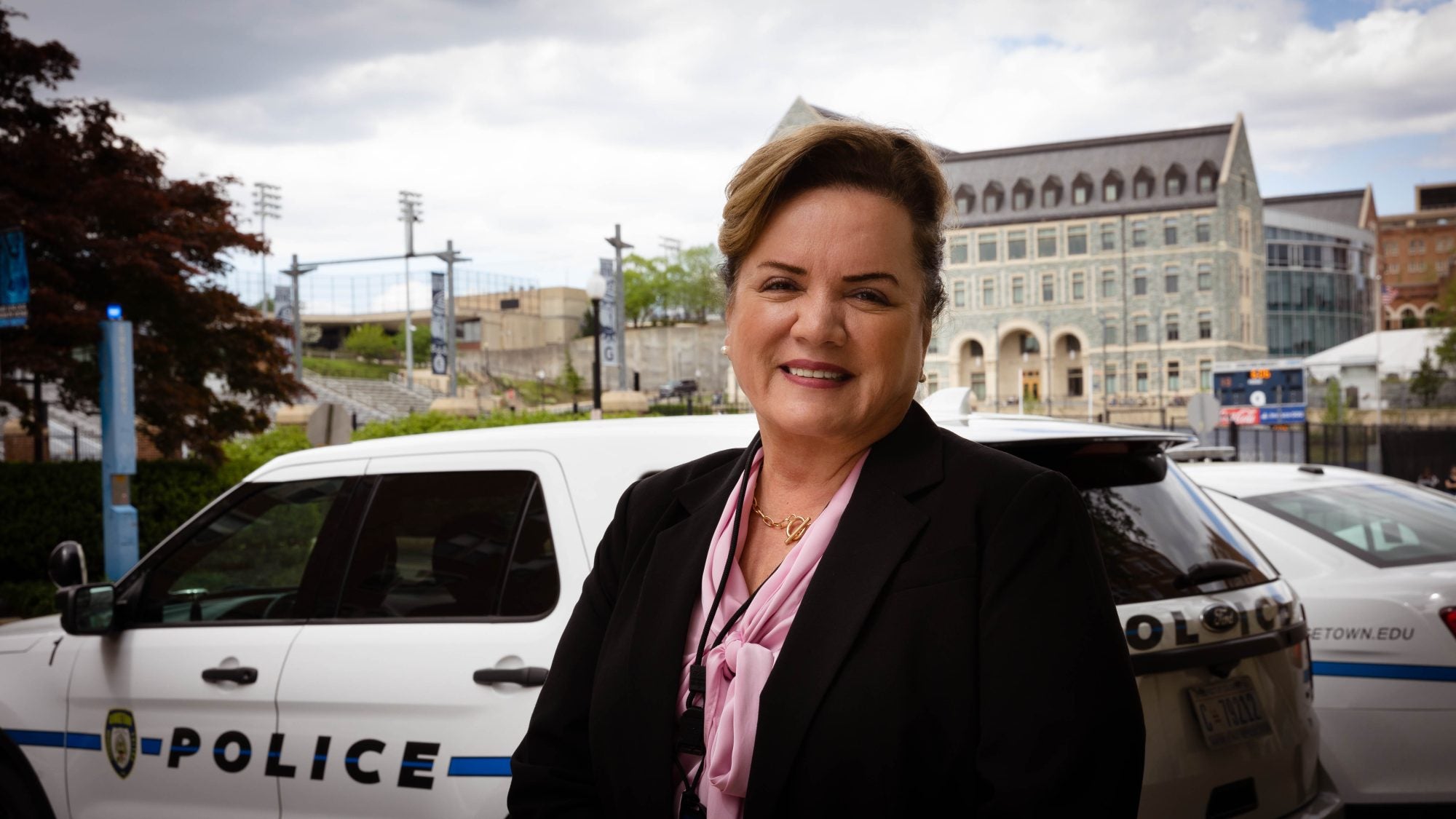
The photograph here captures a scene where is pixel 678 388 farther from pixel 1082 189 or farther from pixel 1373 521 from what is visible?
pixel 1373 521

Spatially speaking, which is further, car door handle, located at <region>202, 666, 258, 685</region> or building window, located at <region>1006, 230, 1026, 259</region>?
building window, located at <region>1006, 230, 1026, 259</region>

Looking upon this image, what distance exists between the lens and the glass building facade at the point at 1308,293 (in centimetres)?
9725

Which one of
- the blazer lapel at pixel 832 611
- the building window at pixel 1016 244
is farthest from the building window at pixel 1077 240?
the blazer lapel at pixel 832 611

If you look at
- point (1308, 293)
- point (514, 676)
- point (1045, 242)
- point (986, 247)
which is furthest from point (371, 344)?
point (514, 676)

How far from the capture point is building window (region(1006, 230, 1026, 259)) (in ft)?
308

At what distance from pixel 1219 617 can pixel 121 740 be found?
3.56 meters

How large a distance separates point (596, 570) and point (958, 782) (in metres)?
0.83

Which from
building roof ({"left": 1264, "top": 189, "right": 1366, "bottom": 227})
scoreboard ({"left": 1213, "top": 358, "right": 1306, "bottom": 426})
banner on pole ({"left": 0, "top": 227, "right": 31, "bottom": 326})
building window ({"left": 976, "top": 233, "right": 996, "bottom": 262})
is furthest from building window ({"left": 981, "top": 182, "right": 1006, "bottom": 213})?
banner on pole ({"left": 0, "top": 227, "right": 31, "bottom": 326})

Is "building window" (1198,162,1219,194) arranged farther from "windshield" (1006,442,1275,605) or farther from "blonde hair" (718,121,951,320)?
"blonde hair" (718,121,951,320)

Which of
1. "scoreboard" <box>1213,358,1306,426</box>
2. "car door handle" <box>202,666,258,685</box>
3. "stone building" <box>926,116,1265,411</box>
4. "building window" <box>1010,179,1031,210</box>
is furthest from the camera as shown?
A: "building window" <box>1010,179,1031,210</box>

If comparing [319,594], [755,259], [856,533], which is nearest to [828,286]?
[755,259]

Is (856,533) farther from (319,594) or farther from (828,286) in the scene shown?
(319,594)

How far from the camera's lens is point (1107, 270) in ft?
298

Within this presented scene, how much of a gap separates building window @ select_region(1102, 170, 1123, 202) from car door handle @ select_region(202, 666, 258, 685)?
95.0 m
